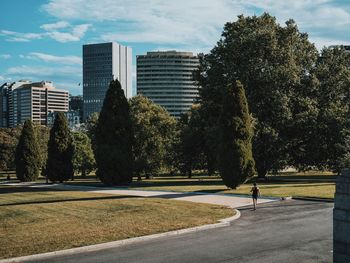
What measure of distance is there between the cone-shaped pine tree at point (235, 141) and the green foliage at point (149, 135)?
68.3 ft

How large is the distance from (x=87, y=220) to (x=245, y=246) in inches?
293

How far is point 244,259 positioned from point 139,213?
29.1 feet

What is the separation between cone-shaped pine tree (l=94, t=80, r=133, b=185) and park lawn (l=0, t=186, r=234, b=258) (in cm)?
1414

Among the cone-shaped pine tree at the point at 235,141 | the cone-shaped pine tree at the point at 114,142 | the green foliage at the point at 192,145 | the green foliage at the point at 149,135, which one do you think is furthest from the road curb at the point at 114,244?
the green foliage at the point at 149,135

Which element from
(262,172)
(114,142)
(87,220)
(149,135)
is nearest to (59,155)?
(114,142)

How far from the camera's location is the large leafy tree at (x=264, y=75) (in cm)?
4219

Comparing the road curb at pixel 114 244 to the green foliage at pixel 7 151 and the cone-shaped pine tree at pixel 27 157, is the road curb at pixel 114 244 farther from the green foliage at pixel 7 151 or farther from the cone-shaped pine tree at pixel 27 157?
the green foliage at pixel 7 151

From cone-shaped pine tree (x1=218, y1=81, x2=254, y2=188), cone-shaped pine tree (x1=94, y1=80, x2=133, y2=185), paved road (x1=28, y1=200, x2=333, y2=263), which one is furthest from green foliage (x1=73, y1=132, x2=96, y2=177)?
paved road (x1=28, y1=200, x2=333, y2=263)

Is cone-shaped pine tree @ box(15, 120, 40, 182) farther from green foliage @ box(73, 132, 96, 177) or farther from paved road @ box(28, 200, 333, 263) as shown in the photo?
paved road @ box(28, 200, 333, 263)

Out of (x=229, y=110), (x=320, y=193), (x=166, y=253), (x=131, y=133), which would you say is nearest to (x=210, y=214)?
(x=166, y=253)

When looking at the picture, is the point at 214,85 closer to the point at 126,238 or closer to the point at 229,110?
the point at 229,110

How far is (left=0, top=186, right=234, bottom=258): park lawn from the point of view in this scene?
15.6 m

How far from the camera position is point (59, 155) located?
161 feet

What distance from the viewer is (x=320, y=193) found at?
2938cm
